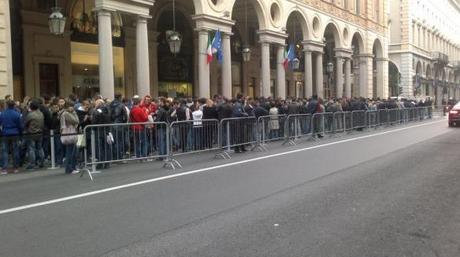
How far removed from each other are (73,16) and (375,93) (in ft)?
115

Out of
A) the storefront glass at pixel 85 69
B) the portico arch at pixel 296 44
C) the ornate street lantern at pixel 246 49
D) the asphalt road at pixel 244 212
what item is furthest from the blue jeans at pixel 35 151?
the portico arch at pixel 296 44

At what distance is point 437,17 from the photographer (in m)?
80.1

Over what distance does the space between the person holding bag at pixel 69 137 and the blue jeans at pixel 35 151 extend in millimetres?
990

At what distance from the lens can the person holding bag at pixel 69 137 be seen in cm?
1159

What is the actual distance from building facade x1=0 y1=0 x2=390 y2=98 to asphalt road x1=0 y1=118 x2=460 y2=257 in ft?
24.0

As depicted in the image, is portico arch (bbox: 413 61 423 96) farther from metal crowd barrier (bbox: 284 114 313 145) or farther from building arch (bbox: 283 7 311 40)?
metal crowd barrier (bbox: 284 114 313 145)

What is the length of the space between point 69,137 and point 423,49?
2666 inches

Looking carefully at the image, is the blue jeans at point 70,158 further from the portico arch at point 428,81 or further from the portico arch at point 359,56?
the portico arch at point 428,81

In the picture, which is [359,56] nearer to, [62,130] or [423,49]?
[423,49]

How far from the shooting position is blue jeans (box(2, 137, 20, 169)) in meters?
11.8

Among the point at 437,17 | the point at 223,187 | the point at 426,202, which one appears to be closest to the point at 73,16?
the point at 223,187

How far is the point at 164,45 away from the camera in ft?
90.9

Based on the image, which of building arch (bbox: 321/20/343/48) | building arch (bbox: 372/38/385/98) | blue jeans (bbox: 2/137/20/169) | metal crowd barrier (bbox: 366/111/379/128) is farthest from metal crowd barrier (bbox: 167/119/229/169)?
building arch (bbox: 372/38/385/98)

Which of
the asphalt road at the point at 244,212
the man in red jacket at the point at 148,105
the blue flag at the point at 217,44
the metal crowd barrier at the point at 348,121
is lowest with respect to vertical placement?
the asphalt road at the point at 244,212
